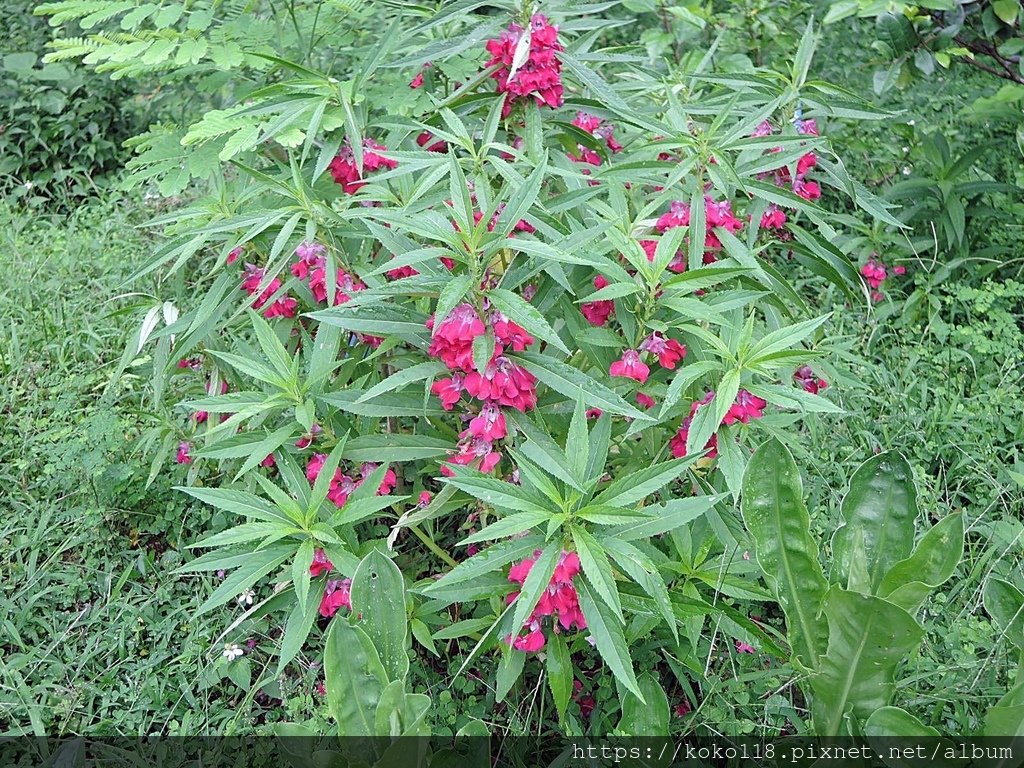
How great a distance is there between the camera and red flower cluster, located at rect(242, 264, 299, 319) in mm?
2176

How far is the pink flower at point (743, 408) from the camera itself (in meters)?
1.83

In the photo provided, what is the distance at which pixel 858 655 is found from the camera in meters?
1.75

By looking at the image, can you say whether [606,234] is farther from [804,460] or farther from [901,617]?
[804,460]

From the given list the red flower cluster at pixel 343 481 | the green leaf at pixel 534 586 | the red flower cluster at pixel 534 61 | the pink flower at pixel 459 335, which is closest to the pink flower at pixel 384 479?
the red flower cluster at pixel 343 481

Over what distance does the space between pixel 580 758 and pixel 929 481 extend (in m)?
1.35

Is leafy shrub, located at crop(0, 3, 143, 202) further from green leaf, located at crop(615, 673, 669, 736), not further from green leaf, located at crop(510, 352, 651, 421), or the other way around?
green leaf, located at crop(615, 673, 669, 736)

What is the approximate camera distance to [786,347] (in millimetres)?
1834

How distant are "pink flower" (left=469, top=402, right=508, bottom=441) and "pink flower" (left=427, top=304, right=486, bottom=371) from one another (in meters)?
0.11

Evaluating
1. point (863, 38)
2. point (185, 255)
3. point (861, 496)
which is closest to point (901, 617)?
point (861, 496)

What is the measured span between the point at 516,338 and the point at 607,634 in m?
0.58

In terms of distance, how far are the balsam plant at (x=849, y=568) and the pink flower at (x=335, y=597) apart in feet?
2.88

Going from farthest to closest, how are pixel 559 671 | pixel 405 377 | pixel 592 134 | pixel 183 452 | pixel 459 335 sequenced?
pixel 183 452, pixel 592 134, pixel 559 671, pixel 405 377, pixel 459 335

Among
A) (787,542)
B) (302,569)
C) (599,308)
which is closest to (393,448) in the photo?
(302,569)

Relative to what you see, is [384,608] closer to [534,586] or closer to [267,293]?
[534,586]
